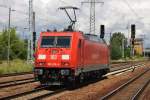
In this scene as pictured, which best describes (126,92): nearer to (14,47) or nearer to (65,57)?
(65,57)

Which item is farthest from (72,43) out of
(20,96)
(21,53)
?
(21,53)

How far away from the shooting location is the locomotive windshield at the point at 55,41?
23.4 meters

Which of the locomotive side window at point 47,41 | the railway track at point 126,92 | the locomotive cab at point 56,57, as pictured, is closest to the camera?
the railway track at point 126,92

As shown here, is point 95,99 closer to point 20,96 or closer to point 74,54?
point 20,96

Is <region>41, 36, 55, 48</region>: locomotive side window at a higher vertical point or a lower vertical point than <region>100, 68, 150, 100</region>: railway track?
higher

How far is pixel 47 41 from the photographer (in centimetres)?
2370

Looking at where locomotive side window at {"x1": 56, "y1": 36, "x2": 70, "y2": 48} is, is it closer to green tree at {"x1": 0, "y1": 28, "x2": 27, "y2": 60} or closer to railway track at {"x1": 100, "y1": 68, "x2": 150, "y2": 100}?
railway track at {"x1": 100, "y1": 68, "x2": 150, "y2": 100}

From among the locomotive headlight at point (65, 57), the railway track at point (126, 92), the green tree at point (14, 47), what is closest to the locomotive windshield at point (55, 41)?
the locomotive headlight at point (65, 57)

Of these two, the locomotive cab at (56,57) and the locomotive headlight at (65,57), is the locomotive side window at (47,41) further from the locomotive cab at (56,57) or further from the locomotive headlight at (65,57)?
the locomotive headlight at (65,57)

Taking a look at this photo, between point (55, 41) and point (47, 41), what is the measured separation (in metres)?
0.47

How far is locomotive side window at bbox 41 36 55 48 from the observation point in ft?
77.5

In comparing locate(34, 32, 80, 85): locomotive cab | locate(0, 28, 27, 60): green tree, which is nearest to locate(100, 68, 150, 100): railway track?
locate(34, 32, 80, 85): locomotive cab

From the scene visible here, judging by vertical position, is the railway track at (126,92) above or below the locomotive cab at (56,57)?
below

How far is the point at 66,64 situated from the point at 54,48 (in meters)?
1.31
